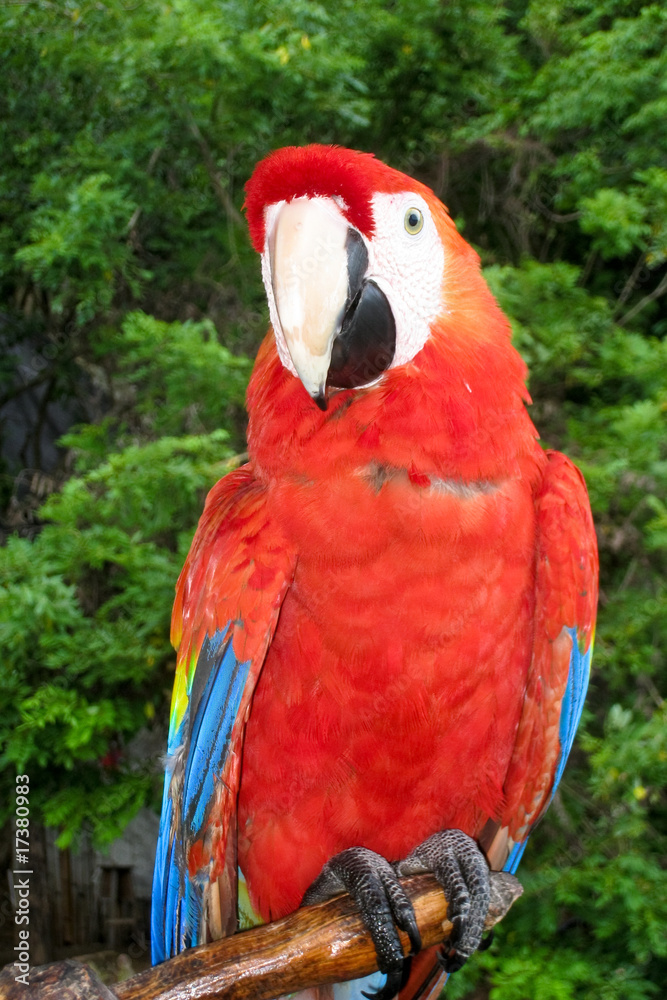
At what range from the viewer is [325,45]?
2127 mm

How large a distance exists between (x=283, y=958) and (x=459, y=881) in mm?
258

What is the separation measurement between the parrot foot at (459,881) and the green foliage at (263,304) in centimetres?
90

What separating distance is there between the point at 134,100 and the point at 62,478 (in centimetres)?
129

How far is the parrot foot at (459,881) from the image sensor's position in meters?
0.93

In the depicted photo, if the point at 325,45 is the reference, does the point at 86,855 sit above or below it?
below

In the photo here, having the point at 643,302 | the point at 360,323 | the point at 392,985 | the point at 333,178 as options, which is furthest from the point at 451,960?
the point at 643,302

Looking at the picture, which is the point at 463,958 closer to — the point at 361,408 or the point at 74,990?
the point at 74,990

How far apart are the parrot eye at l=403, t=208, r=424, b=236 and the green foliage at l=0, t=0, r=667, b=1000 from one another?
1049 millimetres

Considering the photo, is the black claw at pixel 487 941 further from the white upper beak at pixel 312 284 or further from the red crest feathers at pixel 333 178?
the red crest feathers at pixel 333 178

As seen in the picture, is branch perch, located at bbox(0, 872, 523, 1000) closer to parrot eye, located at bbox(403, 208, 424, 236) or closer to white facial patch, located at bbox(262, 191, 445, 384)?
white facial patch, located at bbox(262, 191, 445, 384)

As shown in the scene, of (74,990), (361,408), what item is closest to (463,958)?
(74,990)

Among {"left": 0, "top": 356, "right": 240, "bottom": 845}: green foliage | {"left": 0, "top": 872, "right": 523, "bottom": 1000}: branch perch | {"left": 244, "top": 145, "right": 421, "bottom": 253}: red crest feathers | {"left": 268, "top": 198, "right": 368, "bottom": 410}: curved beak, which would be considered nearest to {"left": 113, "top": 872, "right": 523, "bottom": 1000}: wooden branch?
{"left": 0, "top": 872, "right": 523, "bottom": 1000}: branch perch

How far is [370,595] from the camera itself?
84cm

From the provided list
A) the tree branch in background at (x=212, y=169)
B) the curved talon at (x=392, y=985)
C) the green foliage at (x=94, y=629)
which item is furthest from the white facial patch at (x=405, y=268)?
the tree branch in background at (x=212, y=169)
